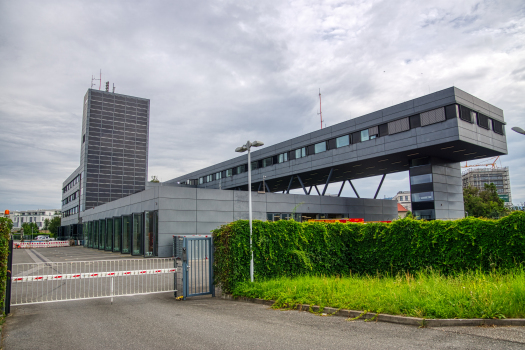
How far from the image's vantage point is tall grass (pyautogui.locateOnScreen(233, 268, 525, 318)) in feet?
23.2

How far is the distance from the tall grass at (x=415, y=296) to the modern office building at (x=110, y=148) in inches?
2292

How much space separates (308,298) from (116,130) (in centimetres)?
6412

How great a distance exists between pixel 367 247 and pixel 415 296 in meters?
5.59

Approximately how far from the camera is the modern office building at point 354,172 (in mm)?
27609

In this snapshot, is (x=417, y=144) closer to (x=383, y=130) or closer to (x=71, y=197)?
(x=383, y=130)

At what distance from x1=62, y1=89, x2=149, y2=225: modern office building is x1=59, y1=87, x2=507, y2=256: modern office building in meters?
19.5

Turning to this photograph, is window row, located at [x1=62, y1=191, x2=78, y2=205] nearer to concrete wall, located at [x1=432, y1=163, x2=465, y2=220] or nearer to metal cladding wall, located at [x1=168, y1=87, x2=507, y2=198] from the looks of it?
metal cladding wall, located at [x1=168, y1=87, x2=507, y2=198]

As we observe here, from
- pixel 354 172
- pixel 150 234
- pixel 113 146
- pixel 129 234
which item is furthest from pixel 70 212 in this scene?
pixel 354 172

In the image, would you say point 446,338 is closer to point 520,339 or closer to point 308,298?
point 520,339

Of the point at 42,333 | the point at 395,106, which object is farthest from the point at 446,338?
the point at 395,106

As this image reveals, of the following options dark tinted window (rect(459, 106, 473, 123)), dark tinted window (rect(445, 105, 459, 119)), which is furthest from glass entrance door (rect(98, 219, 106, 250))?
dark tinted window (rect(459, 106, 473, 123))

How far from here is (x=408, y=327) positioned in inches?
274

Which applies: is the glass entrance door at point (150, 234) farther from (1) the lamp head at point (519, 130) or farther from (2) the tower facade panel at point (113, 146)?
(2) the tower facade panel at point (113, 146)

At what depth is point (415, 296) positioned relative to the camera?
8055mm
